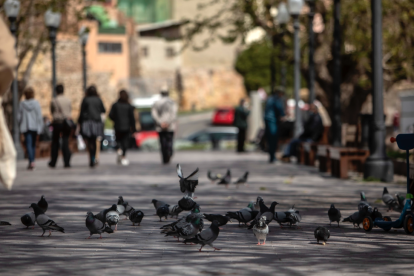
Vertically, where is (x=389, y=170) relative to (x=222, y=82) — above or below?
below

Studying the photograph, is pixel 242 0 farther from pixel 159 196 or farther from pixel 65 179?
pixel 159 196

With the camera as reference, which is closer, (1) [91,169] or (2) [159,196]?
(2) [159,196]

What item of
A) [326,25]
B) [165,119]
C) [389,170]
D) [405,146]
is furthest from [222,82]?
[405,146]

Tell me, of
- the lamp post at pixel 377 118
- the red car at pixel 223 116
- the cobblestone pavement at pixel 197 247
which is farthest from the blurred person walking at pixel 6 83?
the red car at pixel 223 116

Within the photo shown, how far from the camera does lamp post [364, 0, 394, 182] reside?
14.0m

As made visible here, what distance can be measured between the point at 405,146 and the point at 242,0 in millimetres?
19930

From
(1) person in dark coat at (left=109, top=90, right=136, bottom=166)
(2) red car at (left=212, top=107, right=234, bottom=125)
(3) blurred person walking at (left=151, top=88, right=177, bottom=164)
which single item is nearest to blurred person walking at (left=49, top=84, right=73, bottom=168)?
(1) person in dark coat at (left=109, top=90, right=136, bottom=166)

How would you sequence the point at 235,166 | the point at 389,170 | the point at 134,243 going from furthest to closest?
the point at 235,166, the point at 389,170, the point at 134,243

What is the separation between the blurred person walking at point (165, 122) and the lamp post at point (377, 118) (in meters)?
7.03

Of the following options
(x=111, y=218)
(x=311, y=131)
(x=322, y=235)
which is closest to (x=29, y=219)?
(x=111, y=218)

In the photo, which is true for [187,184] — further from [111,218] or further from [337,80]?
[337,80]

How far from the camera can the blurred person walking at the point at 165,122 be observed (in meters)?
20.3

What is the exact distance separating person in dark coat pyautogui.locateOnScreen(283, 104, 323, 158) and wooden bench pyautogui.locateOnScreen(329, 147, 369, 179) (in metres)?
4.31

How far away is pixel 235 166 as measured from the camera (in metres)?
19.6
